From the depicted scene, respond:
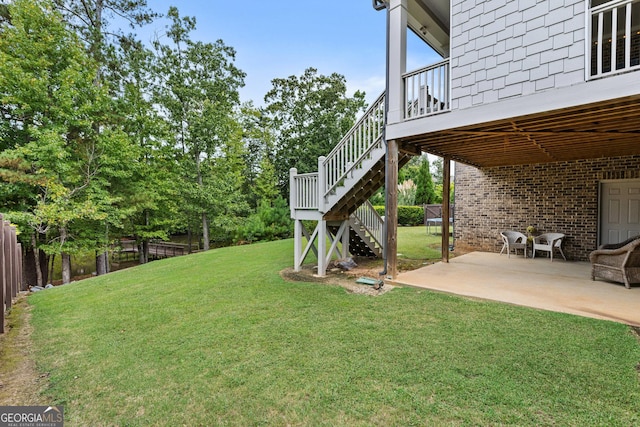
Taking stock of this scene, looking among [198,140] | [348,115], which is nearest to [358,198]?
[198,140]

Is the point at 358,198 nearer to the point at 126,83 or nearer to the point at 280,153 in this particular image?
the point at 126,83

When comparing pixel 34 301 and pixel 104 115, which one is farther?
pixel 104 115

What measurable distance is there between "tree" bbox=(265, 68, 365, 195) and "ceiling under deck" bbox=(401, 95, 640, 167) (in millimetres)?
13325

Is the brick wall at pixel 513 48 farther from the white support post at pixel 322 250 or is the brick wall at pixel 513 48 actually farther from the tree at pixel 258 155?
the tree at pixel 258 155

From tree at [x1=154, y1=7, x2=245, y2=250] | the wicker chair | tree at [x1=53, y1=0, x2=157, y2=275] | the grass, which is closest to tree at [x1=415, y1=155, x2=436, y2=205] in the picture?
tree at [x1=154, y1=7, x2=245, y2=250]

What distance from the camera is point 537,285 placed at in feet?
17.0

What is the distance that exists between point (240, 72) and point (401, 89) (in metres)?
17.7

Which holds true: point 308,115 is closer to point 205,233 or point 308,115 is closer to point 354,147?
point 205,233

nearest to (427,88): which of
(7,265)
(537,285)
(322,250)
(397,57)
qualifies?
(397,57)

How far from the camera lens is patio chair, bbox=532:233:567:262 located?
24.2ft

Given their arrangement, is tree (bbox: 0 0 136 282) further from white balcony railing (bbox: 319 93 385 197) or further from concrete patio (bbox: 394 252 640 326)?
concrete patio (bbox: 394 252 640 326)

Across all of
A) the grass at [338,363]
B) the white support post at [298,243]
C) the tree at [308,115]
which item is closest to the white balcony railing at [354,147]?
the white support post at [298,243]

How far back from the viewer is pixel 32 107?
394 inches

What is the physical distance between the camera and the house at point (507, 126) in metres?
3.85
